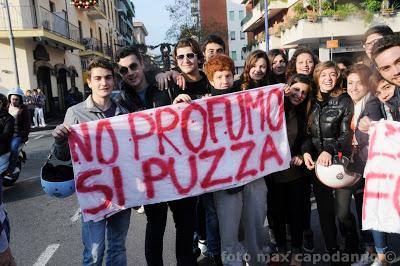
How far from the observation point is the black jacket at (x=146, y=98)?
330 cm

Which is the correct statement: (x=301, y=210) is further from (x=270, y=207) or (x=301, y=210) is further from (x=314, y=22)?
(x=314, y=22)

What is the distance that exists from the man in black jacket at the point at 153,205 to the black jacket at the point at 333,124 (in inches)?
48.7

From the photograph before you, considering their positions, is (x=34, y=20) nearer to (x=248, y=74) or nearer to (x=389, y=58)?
(x=248, y=74)

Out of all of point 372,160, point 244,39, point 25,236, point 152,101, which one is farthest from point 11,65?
point 244,39

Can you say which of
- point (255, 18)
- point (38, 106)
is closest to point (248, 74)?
point (38, 106)

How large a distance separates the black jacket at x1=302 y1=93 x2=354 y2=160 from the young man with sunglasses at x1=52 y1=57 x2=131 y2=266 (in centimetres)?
168

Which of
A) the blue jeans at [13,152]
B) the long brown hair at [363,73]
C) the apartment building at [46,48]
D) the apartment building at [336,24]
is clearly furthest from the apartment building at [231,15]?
the long brown hair at [363,73]

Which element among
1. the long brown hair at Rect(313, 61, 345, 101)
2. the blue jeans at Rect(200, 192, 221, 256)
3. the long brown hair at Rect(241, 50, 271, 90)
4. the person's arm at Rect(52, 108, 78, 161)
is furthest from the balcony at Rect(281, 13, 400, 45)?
the person's arm at Rect(52, 108, 78, 161)

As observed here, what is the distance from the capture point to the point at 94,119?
3.11 metres

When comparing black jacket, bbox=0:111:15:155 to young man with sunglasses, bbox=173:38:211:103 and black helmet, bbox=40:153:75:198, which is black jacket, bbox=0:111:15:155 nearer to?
black helmet, bbox=40:153:75:198

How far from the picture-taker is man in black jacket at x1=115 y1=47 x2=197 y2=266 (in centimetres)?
324

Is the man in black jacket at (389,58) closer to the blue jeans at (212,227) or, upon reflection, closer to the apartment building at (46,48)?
the blue jeans at (212,227)

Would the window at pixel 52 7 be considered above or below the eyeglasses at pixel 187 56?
above

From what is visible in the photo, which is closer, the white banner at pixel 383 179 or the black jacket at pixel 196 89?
the white banner at pixel 383 179
